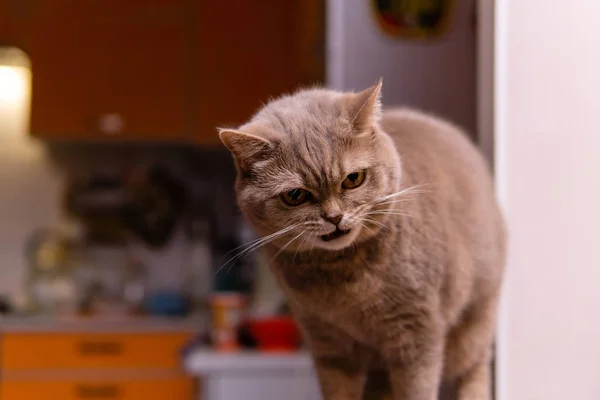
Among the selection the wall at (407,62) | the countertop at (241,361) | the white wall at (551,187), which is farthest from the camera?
the countertop at (241,361)

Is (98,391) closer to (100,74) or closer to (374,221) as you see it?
(100,74)

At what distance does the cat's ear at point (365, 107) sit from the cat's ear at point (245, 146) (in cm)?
11

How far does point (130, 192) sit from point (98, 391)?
89 centimetres

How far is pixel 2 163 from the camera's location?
3002 millimetres

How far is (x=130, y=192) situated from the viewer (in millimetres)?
2842

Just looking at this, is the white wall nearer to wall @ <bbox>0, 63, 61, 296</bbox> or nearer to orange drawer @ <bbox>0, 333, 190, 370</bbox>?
orange drawer @ <bbox>0, 333, 190, 370</bbox>

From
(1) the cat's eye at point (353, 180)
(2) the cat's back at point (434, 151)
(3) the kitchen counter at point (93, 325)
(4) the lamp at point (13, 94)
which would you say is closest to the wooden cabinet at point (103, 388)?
(3) the kitchen counter at point (93, 325)

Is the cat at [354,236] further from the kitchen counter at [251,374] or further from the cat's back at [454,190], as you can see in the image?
the kitchen counter at [251,374]

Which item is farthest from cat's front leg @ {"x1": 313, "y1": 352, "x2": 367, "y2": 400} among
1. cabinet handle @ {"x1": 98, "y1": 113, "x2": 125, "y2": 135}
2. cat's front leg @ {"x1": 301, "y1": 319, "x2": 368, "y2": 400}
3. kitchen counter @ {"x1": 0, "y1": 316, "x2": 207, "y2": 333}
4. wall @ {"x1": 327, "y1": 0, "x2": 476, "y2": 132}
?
cabinet handle @ {"x1": 98, "y1": 113, "x2": 125, "y2": 135}

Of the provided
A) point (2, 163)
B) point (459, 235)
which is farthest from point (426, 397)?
point (2, 163)

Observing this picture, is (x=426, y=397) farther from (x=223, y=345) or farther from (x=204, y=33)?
(x=204, y=33)

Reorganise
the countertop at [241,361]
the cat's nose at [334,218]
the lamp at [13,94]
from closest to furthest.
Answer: the cat's nose at [334,218]
the countertop at [241,361]
the lamp at [13,94]

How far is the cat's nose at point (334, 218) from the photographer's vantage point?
27.2 inches

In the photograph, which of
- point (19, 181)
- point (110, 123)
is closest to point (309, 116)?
point (110, 123)
